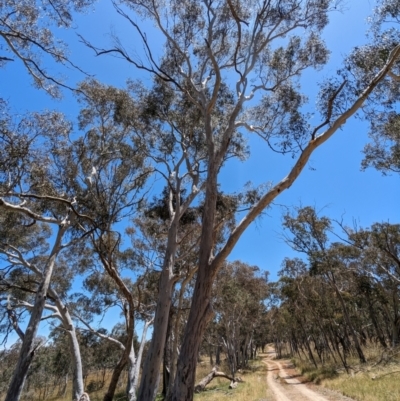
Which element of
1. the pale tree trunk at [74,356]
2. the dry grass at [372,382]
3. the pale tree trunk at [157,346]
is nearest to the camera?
the pale tree trunk at [157,346]

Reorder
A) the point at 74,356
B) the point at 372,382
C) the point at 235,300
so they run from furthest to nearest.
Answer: the point at 235,300 → the point at 372,382 → the point at 74,356

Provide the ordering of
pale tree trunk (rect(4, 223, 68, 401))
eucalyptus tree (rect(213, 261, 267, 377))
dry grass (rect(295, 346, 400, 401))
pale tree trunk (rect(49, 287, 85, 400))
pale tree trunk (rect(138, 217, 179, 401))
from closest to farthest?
pale tree trunk (rect(138, 217, 179, 401)), pale tree trunk (rect(4, 223, 68, 401)), dry grass (rect(295, 346, 400, 401)), pale tree trunk (rect(49, 287, 85, 400)), eucalyptus tree (rect(213, 261, 267, 377))

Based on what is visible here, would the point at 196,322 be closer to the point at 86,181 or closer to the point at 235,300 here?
the point at 86,181

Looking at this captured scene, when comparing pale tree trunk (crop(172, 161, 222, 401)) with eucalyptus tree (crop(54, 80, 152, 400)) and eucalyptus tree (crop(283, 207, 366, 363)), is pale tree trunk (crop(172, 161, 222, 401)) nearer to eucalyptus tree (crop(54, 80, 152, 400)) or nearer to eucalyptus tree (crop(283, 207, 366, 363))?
eucalyptus tree (crop(54, 80, 152, 400))

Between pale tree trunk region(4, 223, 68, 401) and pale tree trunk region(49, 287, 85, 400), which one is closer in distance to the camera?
pale tree trunk region(4, 223, 68, 401)

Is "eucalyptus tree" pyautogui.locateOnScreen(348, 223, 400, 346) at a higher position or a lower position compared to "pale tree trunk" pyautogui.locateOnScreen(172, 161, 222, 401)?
higher

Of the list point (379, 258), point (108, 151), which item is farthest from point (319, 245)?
point (108, 151)

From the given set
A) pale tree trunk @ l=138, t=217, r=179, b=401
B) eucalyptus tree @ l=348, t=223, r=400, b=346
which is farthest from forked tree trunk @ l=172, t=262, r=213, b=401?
eucalyptus tree @ l=348, t=223, r=400, b=346

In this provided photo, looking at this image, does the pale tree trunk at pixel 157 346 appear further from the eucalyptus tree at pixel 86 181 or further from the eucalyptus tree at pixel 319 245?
the eucalyptus tree at pixel 319 245

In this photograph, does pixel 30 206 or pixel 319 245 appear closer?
pixel 30 206

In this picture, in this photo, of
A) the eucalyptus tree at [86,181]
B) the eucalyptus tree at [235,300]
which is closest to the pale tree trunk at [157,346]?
the eucalyptus tree at [86,181]

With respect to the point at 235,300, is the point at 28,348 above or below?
below

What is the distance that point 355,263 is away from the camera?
1880 centimetres

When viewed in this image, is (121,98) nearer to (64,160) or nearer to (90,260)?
(64,160)
